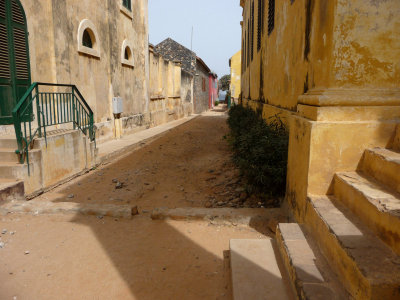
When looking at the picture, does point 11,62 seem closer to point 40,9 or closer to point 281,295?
point 40,9

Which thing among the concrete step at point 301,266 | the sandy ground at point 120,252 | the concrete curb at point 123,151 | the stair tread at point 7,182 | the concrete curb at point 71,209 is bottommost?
the sandy ground at point 120,252

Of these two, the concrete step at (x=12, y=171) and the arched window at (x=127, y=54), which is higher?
the arched window at (x=127, y=54)

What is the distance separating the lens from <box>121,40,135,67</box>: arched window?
11.4 metres

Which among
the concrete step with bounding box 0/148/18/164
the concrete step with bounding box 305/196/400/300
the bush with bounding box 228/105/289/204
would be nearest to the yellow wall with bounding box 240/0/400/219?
the concrete step with bounding box 305/196/400/300

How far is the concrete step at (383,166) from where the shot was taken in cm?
213

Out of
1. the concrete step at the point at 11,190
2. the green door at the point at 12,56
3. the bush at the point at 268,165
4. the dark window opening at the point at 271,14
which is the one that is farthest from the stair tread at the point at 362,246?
the green door at the point at 12,56

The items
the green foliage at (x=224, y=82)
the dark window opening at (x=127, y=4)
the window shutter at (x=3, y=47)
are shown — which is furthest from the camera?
the green foliage at (x=224, y=82)

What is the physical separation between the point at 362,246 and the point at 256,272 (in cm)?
86

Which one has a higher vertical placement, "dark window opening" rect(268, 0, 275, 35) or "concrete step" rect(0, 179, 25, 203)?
"dark window opening" rect(268, 0, 275, 35)

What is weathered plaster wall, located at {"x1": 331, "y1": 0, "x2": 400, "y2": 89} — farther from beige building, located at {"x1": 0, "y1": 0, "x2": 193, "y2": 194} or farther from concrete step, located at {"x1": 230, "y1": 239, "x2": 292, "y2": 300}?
beige building, located at {"x1": 0, "y1": 0, "x2": 193, "y2": 194}

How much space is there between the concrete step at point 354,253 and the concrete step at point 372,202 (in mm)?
51

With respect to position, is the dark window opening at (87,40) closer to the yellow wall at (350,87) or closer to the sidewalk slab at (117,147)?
the sidewalk slab at (117,147)

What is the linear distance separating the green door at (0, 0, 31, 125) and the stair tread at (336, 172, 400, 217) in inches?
254

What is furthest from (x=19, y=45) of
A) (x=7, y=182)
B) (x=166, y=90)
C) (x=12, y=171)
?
(x=166, y=90)
